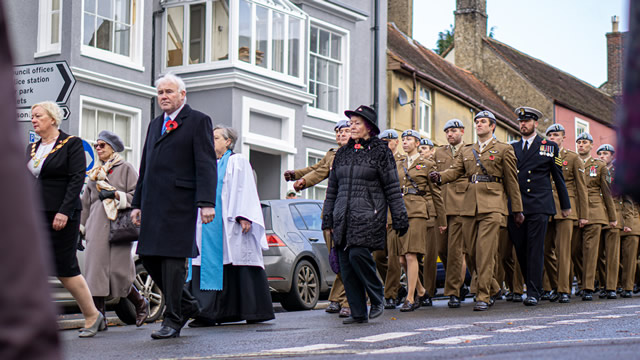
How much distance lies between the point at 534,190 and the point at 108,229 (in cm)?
542

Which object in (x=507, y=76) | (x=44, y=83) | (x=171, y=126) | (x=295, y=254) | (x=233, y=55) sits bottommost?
(x=295, y=254)

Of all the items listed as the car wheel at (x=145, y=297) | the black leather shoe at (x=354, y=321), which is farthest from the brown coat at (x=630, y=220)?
the car wheel at (x=145, y=297)

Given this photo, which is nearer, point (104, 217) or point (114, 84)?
point (104, 217)

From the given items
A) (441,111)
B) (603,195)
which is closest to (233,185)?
(603,195)

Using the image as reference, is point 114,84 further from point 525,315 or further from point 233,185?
point 525,315

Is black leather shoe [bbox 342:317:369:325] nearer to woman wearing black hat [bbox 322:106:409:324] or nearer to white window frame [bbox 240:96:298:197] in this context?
woman wearing black hat [bbox 322:106:409:324]

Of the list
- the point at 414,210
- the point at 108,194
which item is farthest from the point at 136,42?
the point at 108,194

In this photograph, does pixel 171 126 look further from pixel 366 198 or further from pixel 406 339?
pixel 406 339

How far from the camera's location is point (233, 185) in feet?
33.1

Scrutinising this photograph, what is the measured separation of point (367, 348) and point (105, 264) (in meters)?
4.00

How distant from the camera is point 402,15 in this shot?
39250 millimetres

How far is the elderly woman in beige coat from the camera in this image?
390 inches

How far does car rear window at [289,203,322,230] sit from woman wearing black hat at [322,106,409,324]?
13.5ft

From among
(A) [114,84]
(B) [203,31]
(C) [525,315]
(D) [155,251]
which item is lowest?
(C) [525,315]
